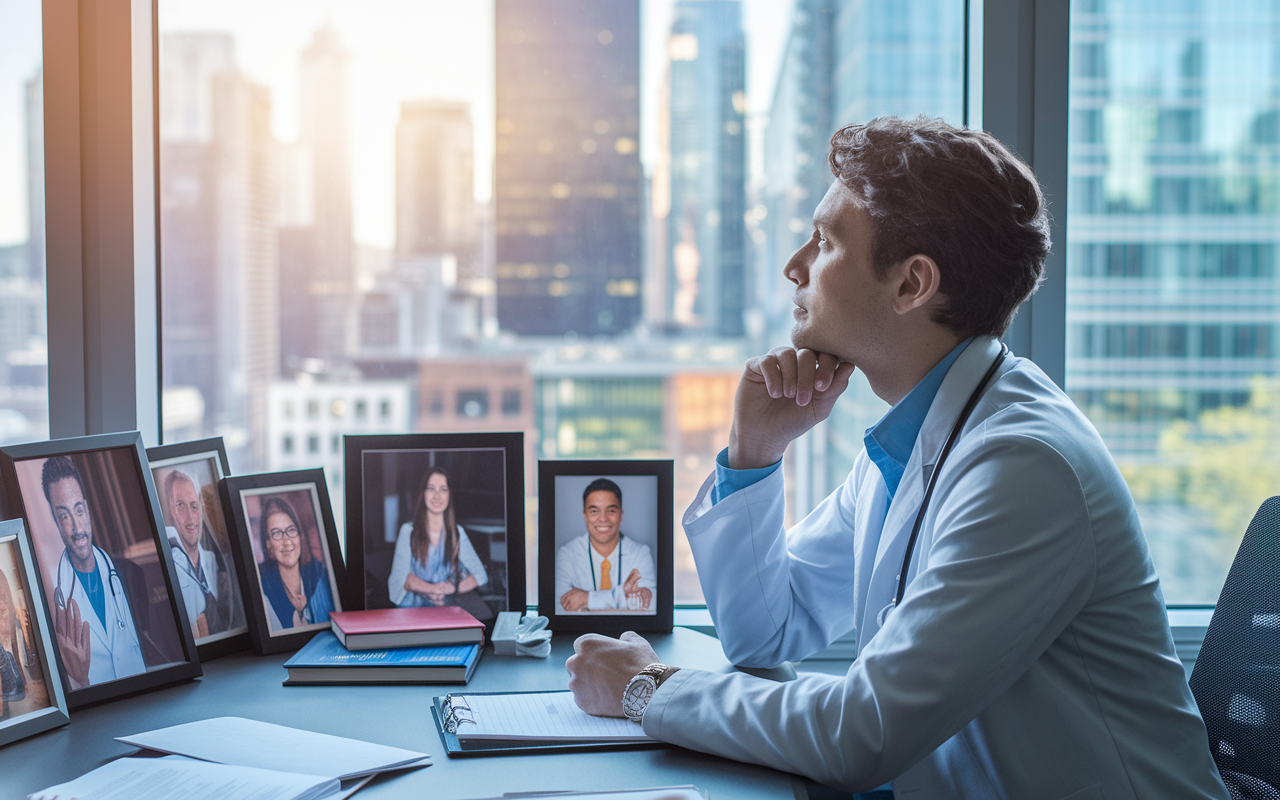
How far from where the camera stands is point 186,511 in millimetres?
1332

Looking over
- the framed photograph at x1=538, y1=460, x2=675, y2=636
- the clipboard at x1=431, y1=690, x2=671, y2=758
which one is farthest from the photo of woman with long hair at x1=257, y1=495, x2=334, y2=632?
Result: the clipboard at x1=431, y1=690, x2=671, y2=758

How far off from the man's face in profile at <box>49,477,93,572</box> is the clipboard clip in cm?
57

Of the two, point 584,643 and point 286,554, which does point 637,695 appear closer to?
point 584,643

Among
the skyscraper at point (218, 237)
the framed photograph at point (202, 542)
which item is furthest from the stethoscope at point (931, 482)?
the skyscraper at point (218, 237)

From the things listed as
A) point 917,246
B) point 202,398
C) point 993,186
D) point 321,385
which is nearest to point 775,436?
point 917,246

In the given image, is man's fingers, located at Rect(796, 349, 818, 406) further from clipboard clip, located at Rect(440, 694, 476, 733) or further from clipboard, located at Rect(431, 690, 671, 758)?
clipboard clip, located at Rect(440, 694, 476, 733)

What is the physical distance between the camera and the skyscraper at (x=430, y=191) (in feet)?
5.72

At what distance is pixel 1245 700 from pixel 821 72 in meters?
1.39

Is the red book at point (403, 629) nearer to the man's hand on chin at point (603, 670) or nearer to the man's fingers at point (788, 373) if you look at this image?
the man's hand on chin at point (603, 670)

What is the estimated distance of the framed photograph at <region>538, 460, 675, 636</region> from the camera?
4.70ft

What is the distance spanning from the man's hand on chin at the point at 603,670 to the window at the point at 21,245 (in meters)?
1.21

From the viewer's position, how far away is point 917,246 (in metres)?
1.12

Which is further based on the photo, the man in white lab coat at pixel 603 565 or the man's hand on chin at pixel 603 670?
the man in white lab coat at pixel 603 565

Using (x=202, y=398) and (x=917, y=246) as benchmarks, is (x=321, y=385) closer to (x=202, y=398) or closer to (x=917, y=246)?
(x=202, y=398)
